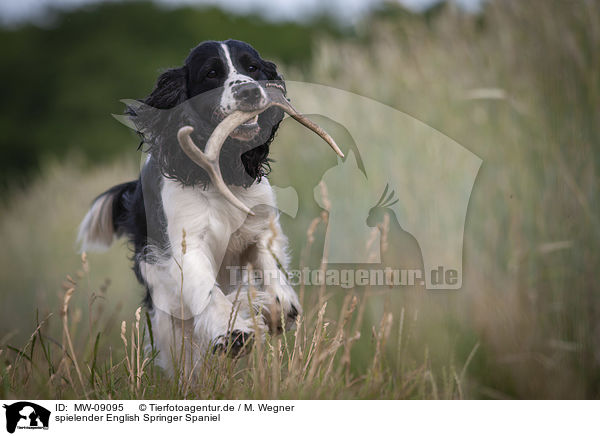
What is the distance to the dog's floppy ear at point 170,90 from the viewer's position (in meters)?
2.70

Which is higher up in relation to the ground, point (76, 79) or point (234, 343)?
point (76, 79)

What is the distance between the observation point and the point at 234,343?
7.74ft

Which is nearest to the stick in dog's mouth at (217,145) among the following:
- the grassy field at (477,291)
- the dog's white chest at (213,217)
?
the dog's white chest at (213,217)

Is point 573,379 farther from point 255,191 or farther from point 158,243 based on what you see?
point 158,243

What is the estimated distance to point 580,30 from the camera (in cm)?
379

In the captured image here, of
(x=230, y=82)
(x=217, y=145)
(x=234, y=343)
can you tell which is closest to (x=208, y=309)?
(x=234, y=343)

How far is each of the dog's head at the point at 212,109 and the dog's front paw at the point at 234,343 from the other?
75cm

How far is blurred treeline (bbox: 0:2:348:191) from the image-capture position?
29.9ft

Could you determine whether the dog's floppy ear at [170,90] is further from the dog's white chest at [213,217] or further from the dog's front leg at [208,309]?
the dog's front leg at [208,309]

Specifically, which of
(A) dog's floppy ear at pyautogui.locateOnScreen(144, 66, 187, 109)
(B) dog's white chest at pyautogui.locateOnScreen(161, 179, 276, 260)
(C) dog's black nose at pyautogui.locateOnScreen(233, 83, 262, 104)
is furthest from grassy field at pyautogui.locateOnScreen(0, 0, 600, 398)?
(A) dog's floppy ear at pyautogui.locateOnScreen(144, 66, 187, 109)

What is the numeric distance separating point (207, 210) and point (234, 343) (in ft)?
2.14

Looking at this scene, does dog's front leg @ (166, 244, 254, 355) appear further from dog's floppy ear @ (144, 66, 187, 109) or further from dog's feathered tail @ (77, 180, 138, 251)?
dog's feathered tail @ (77, 180, 138, 251)

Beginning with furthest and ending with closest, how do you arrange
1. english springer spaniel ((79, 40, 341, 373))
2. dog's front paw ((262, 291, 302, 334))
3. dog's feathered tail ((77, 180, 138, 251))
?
dog's feathered tail ((77, 180, 138, 251)), dog's front paw ((262, 291, 302, 334)), english springer spaniel ((79, 40, 341, 373))
